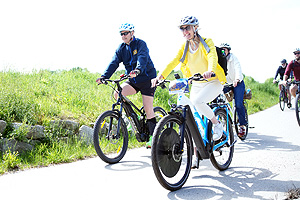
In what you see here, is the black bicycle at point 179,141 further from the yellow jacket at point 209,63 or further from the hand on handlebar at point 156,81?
the yellow jacket at point 209,63

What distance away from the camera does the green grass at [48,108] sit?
5969 millimetres

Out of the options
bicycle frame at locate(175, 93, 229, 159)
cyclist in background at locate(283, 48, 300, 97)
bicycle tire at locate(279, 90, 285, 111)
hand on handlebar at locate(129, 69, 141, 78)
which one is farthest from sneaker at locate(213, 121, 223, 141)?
bicycle tire at locate(279, 90, 285, 111)

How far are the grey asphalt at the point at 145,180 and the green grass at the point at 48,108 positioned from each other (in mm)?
421

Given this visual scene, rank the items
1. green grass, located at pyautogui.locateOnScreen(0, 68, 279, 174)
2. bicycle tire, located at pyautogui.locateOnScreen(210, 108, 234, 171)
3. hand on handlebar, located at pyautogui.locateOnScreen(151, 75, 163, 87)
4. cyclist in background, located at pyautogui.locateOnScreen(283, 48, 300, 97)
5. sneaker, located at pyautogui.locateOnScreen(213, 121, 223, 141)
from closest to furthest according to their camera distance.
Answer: hand on handlebar, located at pyautogui.locateOnScreen(151, 75, 163, 87) → sneaker, located at pyautogui.locateOnScreen(213, 121, 223, 141) → bicycle tire, located at pyautogui.locateOnScreen(210, 108, 234, 171) → green grass, located at pyautogui.locateOnScreen(0, 68, 279, 174) → cyclist in background, located at pyautogui.locateOnScreen(283, 48, 300, 97)

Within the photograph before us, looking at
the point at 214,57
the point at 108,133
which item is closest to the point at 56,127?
the point at 108,133

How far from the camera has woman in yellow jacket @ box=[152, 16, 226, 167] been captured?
4.80 metres

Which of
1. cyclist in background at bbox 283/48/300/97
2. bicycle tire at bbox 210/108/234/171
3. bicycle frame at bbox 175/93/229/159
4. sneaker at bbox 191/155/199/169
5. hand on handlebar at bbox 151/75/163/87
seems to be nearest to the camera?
bicycle frame at bbox 175/93/229/159

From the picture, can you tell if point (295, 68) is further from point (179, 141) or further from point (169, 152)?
point (169, 152)

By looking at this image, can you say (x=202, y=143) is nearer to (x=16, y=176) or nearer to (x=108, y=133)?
(x=108, y=133)

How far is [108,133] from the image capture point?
5859mm

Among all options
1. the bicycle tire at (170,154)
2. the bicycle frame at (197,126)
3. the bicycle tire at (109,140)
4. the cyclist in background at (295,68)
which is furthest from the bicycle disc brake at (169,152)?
the cyclist in background at (295,68)

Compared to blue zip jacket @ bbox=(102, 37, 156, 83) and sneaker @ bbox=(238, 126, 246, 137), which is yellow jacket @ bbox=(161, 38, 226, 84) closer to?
blue zip jacket @ bbox=(102, 37, 156, 83)

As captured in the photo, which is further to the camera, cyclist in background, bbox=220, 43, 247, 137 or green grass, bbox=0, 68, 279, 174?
cyclist in background, bbox=220, 43, 247, 137

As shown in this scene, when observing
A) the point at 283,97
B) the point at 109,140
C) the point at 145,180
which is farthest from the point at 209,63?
the point at 283,97
